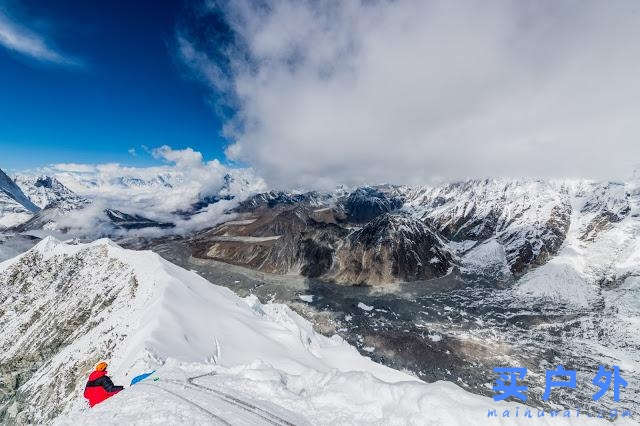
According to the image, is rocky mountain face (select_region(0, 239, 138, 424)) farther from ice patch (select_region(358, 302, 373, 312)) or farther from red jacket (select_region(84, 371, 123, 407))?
ice patch (select_region(358, 302, 373, 312))

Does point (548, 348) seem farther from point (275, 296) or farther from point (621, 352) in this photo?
point (275, 296)

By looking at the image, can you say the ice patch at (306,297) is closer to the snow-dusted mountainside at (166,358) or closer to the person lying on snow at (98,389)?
the snow-dusted mountainside at (166,358)

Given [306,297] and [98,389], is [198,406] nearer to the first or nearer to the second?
[98,389]

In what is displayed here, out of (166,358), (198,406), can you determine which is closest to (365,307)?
(166,358)

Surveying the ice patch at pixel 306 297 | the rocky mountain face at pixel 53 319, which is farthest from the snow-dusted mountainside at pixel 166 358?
the ice patch at pixel 306 297

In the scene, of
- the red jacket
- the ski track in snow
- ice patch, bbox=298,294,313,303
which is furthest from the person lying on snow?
ice patch, bbox=298,294,313,303

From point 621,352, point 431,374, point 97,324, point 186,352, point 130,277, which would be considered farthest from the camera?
point 621,352

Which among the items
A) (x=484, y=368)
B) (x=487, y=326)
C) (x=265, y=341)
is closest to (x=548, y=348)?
(x=487, y=326)
